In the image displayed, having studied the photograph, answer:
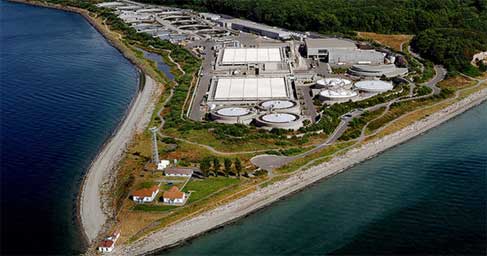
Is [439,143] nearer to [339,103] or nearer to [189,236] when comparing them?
[339,103]

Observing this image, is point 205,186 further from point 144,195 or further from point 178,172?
point 144,195

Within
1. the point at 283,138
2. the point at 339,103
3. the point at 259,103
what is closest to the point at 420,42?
the point at 339,103

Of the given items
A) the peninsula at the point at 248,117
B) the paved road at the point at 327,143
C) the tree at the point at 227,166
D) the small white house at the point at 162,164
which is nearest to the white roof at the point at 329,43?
the peninsula at the point at 248,117

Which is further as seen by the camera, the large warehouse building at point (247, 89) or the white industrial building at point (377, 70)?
the white industrial building at point (377, 70)

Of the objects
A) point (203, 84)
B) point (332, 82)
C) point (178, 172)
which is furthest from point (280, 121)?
point (203, 84)

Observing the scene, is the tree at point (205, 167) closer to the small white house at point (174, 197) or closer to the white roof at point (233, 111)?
the small white house at point (174, 197)

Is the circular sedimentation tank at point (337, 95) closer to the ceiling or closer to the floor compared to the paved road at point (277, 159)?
closer to the ceiling

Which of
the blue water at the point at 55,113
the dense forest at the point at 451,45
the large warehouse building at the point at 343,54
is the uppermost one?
the dense forest at the point at 451,45
